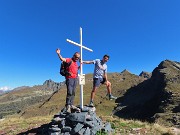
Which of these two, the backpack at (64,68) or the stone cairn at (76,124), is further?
the backpack at (64,68)

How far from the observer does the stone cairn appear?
17.1m

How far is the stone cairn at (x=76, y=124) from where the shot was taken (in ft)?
56.1

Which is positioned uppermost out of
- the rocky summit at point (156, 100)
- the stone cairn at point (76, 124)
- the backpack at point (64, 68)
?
the rocky summit at point (156, 100)

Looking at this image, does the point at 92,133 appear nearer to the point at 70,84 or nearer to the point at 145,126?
the point at 70,84

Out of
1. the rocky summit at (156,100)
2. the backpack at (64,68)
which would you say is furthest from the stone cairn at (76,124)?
the rocky summit at (156,100)

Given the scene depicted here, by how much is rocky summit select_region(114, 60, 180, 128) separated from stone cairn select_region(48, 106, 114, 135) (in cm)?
4969

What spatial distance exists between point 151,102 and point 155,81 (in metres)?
43.9

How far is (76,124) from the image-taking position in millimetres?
17391

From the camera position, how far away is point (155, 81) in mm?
174250

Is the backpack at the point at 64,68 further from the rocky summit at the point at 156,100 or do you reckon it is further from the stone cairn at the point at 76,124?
the rocky summit at the point at 156,100

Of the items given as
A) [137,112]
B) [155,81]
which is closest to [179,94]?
[137,112]

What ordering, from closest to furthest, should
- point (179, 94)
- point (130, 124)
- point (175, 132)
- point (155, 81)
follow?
point (175, 132)
point (130, 124)
point (179, 94)
point (155, 81)

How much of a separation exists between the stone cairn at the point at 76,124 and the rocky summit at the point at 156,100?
1956 inches

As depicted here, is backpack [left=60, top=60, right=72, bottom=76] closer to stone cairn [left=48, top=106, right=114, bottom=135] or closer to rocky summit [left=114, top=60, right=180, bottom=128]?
stone cairn [left=48, top=106, right=114, bottom=135]
